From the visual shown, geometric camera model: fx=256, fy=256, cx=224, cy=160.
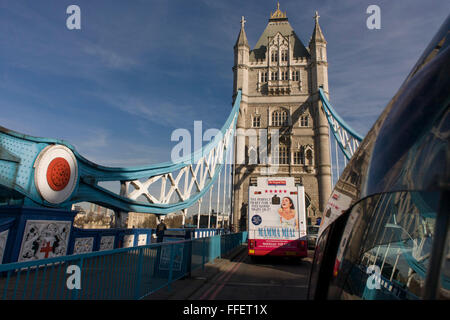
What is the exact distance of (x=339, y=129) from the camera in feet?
111

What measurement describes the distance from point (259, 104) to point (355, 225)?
3410 centimetres

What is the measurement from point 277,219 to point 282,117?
83.5 ft

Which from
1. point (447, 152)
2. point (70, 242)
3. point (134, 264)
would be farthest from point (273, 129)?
point (447, 152)

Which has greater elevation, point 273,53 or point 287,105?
point 273,53

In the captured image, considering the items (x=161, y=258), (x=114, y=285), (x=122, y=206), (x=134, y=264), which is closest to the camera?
(x=114, y=285)

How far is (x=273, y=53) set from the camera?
3709 centimetres

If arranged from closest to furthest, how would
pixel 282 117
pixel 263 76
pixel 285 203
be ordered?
1. pixel 285 203
2. pixel 282 117
3. pixel 263 76

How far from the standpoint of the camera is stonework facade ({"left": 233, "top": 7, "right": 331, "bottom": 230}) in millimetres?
31688

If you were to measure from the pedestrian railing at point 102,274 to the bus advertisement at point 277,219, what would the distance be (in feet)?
13.9

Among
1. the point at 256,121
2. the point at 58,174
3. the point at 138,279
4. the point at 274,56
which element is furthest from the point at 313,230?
the point at 274,56

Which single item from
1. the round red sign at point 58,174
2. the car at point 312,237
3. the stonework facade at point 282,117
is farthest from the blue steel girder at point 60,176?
the stonework facade at point 282,117

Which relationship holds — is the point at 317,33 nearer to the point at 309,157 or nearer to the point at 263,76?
the point at 263,76

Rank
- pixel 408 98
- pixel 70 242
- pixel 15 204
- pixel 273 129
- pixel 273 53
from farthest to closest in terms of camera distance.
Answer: pixel 273 53 < pixel 273 129 < pixel 70 242 < pixel 15 204 < pixel 408 98
